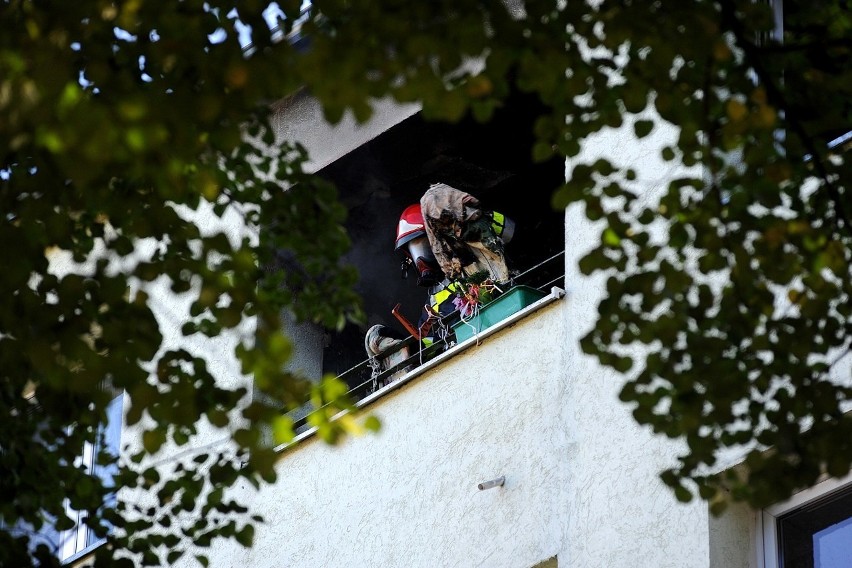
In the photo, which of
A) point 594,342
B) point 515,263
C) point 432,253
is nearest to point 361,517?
point 432,253

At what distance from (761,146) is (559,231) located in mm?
7203

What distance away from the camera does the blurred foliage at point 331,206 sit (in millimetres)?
3891

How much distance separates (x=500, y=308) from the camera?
380 inches

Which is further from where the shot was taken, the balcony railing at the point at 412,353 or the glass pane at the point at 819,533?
the balcony railing at the point at 412,353

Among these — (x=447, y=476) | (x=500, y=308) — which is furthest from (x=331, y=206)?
(x=500, y=308)

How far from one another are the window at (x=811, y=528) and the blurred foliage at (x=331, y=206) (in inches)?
89.7

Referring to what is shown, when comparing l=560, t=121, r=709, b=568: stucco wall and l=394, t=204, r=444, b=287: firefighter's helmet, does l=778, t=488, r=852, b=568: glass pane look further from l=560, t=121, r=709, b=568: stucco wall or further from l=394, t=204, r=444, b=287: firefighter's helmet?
l=394, t=204, r=444, b=287: firefighter's helmet

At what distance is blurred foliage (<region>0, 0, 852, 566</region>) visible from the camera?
3.89 metres

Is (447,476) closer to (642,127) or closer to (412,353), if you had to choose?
(412,353)

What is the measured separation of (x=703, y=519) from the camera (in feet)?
24.3

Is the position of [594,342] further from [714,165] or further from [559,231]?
[559,231]

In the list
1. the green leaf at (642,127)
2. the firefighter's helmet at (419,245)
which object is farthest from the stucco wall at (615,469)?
the green leaf at (642,127)

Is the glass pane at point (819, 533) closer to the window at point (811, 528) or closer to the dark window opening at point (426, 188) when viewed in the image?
the window at point (811, 528)

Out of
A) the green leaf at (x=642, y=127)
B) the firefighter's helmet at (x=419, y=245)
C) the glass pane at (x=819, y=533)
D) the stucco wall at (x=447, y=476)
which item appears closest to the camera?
the green leaf at (x=642, y=127)
